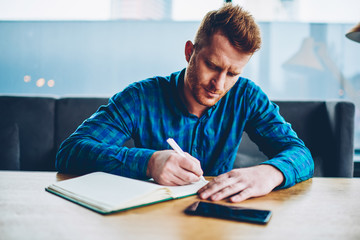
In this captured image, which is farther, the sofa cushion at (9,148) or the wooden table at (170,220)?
the sofa cushion at (9,148)

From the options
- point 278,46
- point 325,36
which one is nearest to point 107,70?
point 278,46

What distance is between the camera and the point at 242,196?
81cm

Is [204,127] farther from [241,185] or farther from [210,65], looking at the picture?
[241,185]

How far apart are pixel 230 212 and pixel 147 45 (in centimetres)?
198

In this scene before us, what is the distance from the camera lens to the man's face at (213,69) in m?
1.17

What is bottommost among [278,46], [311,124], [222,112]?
[311,124]

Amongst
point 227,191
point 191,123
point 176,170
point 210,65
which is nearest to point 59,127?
point 191,123

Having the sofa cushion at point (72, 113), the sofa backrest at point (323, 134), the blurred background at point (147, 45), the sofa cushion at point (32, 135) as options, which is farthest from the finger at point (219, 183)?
the blurred background at point (147, 45)

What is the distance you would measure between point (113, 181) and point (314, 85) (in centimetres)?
203

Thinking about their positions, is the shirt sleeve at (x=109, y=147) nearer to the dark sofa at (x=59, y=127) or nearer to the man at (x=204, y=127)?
the man at (x=204, y=127)

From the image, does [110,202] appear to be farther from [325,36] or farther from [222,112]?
[325,36]

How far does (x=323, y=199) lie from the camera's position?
84 cm

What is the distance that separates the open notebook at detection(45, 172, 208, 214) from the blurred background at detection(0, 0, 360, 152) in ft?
5.44

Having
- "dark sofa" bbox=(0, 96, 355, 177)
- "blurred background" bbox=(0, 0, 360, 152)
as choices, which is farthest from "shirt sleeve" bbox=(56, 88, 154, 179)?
"blurred background" bbox=(0, 0, 360, 152)
